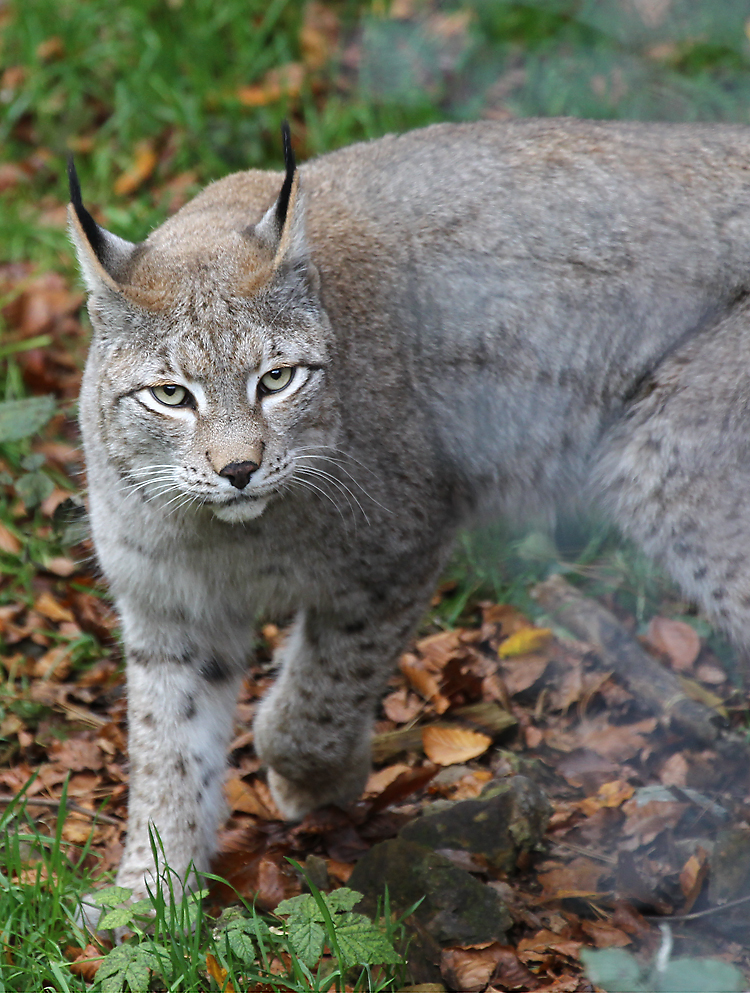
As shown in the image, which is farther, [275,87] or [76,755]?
[275,87]

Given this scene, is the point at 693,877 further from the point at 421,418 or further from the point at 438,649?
the point at 421,418

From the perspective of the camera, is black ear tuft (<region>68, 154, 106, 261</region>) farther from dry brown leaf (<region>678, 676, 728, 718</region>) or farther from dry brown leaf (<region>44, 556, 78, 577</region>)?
dry brown leaf (<region>678, 676, 728, 718</region>)

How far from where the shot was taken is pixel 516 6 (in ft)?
21.0

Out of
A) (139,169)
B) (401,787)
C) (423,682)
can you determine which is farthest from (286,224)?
(139,169)

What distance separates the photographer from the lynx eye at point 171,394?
310 cm

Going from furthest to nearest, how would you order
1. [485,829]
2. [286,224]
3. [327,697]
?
1. [327,697]
2. [485,829]
3. [286,224]

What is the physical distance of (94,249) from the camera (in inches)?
121

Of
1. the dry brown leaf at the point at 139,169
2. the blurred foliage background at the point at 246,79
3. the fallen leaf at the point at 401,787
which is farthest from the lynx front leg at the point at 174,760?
the dry brown leaf at the point at 139,169

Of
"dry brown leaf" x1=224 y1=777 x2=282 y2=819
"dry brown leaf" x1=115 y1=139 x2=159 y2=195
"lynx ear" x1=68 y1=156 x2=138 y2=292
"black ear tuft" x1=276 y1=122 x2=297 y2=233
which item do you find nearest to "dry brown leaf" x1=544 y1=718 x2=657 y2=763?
"dry brown leaf" x1=224 y1=777 x2=282 y2=819

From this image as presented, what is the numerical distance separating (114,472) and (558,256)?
5.36 ft

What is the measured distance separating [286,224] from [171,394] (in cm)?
58

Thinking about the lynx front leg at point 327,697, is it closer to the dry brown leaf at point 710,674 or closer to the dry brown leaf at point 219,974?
the dry brown leaf at point 219,974

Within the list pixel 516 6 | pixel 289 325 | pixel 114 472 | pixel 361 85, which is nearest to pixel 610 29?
pixel 516 6

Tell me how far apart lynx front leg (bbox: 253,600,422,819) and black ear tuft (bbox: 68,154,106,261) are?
1.45m
